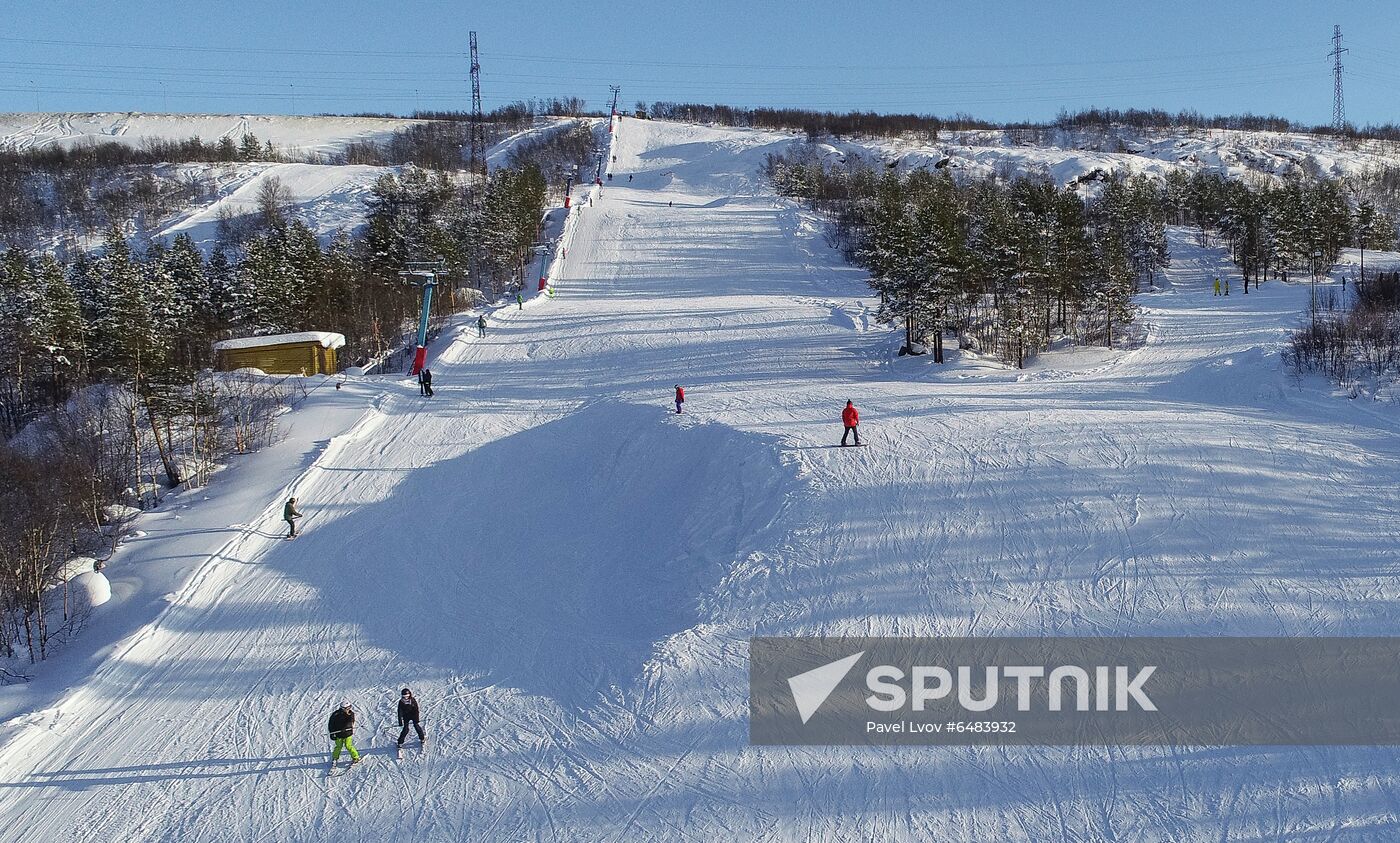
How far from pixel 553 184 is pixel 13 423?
6421 cm

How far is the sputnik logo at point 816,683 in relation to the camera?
11.1 meters

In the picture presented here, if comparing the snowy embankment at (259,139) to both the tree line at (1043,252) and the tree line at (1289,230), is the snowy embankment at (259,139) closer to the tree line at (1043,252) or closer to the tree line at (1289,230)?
the tree line at (1043,252)

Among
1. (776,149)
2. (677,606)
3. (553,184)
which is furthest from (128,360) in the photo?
(776,149)

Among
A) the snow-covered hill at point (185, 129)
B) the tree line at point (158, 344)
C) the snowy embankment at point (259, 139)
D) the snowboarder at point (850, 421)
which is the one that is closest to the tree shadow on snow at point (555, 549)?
the snowboarder at point (850, 421)

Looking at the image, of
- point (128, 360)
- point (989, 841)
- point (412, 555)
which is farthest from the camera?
point (128, 360)

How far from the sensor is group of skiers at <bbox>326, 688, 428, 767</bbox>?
10.5 metres

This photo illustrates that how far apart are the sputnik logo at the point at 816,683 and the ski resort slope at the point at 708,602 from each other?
2.55 ft

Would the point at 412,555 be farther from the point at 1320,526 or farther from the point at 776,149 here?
the point at 776,149

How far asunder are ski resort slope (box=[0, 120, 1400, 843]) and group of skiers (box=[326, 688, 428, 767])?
272mm

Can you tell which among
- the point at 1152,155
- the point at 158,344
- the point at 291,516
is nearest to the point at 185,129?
the point at 158,344

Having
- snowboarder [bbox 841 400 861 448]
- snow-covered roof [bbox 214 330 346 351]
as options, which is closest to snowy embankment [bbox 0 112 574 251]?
snow-covered roof [bbox 214 330 346 351]

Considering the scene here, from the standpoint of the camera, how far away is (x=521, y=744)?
10.9 meters

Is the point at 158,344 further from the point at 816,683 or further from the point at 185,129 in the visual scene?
the point at 185,129

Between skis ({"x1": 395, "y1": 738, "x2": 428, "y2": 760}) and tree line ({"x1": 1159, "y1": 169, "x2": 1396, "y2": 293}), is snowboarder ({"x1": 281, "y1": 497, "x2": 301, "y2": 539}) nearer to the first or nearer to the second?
skis ({"x1": 395, "y1": 738, "x2": 428, "y2": 760})
